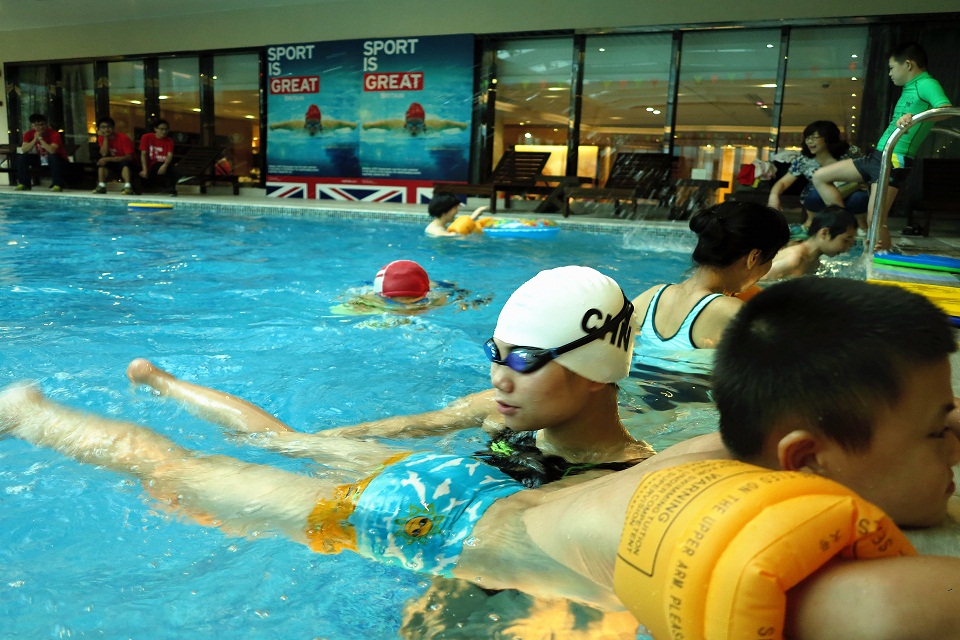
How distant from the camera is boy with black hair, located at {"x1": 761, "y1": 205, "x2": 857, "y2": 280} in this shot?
5441 millimetres

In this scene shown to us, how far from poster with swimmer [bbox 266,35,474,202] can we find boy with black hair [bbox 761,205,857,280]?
12706 mm

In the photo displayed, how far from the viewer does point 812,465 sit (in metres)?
1.25

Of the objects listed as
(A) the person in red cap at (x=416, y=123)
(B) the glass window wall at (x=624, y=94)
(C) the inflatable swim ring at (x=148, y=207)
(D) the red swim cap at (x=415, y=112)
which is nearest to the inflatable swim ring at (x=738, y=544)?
(C) the inflatable swim ring at (x=148, y=207)

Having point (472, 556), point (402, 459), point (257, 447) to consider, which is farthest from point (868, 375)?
point (257, 447)

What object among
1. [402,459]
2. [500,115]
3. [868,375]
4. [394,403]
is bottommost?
[394,403]

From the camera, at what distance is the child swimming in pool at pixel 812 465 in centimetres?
99

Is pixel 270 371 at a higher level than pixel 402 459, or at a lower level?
lower

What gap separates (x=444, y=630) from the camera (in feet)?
5.98

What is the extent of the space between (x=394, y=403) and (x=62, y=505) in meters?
1.69

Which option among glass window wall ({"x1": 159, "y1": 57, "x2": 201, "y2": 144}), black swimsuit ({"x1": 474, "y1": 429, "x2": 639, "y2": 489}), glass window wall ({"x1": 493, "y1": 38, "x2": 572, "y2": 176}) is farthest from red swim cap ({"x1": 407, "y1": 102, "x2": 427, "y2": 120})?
black swimsuit ({"x1": 474, "y1": 429, "x2": 639, "y2": 489})

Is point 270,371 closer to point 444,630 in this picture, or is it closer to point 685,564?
point 444,630

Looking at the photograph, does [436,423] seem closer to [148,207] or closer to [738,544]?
[738,544]

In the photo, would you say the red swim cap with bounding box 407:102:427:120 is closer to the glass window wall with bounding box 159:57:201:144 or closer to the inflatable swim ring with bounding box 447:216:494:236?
the glass window wall with bounding box 159:57:201:144

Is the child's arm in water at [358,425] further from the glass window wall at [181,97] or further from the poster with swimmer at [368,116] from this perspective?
the glass window wall at [181,97]
